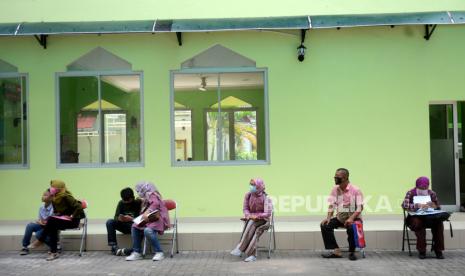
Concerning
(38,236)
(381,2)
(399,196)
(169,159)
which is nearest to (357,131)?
(399,196)

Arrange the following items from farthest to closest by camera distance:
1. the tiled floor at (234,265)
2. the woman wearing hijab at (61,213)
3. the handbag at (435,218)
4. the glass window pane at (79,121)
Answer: the glass window pane at (79,121) < the woman wearing hijab at (61,213) < the handbag at (435,218) < the tiled floor at (234,265)

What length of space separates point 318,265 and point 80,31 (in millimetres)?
5870

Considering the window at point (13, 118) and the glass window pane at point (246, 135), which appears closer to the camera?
the glass window pane at point (246, 135)

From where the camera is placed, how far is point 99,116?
11906 millimetres

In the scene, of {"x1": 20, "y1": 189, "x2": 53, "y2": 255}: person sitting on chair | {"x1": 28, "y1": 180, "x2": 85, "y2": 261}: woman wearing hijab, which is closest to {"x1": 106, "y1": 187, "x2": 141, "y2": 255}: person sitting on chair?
{"x1": 28, "y1": 180, "x2": 85, "y2": 261}: woman wearing hijab

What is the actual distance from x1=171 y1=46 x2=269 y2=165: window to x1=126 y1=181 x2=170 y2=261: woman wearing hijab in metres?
2.29

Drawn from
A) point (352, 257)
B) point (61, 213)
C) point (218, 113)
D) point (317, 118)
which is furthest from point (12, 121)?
point (352, 257)

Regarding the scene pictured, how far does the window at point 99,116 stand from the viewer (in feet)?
39.0

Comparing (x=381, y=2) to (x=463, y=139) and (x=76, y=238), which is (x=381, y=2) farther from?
(x=76, y=238)

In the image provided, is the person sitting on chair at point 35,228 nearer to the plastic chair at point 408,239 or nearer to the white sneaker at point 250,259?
the white sneaker at point 250,259

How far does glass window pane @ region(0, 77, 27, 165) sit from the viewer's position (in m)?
12.0

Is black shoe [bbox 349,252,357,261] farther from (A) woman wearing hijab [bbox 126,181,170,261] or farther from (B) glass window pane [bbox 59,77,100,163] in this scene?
(B) glass window pane [bbox 59,77,100,163]

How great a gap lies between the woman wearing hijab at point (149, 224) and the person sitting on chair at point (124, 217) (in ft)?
0.86

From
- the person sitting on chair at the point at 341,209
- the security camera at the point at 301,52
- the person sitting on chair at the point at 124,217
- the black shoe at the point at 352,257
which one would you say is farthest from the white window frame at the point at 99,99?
the black shoe at the point at 352,257
